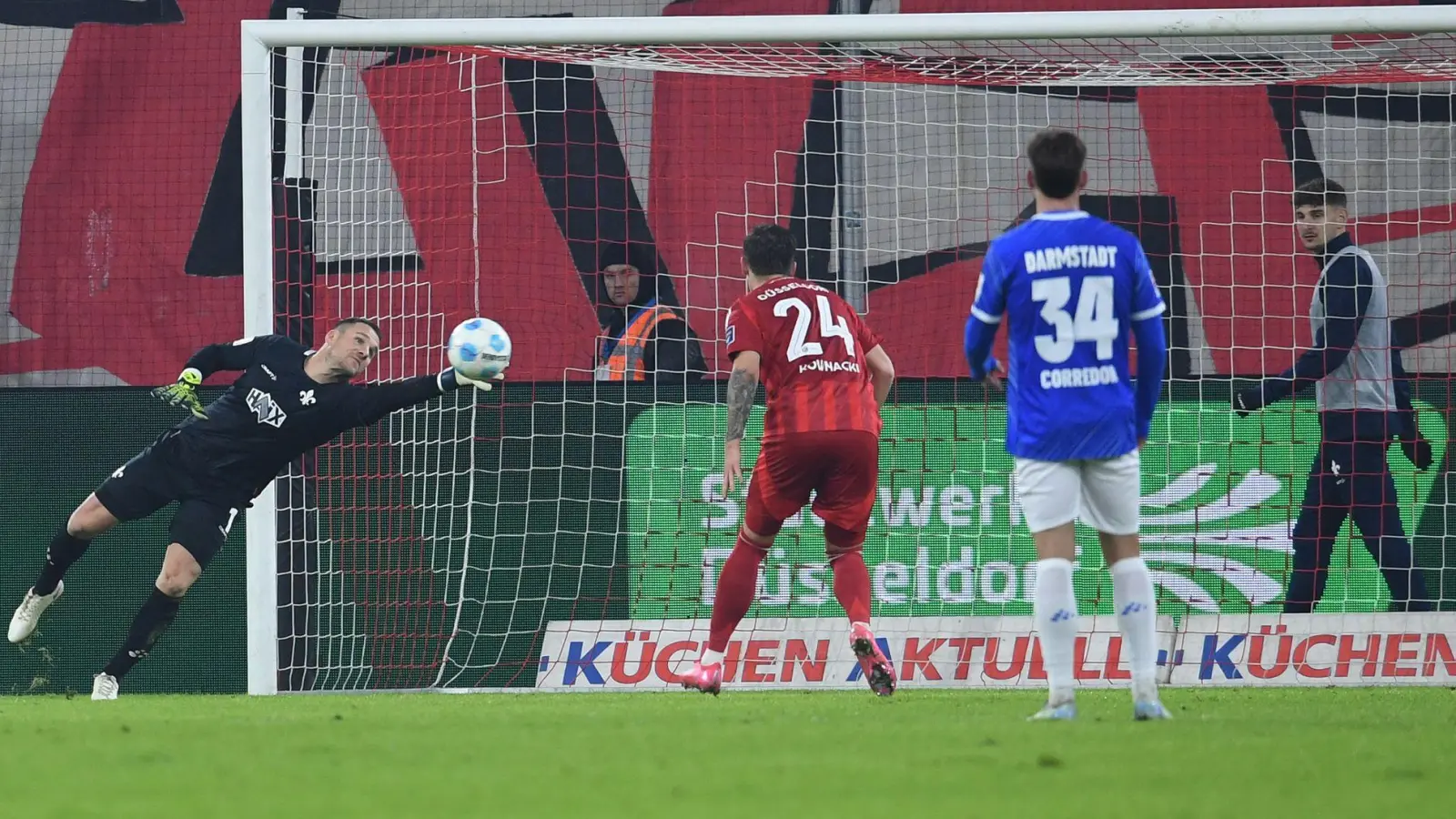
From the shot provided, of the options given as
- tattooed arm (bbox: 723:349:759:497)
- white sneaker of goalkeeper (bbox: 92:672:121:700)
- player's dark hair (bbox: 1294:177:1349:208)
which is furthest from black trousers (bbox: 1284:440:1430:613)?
white sneaker of goalkeeper (bbox: 92:672:121:700)

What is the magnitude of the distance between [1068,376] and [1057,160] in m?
0.63

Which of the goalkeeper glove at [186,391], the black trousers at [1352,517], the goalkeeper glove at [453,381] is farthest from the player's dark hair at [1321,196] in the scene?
the goalkeeper glove at [186,391]

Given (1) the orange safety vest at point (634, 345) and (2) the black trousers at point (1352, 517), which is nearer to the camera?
(2) the black trousers at point (1352, 517)

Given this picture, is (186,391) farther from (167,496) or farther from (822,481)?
(822,481)

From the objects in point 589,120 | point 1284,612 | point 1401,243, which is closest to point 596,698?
point 1284,612

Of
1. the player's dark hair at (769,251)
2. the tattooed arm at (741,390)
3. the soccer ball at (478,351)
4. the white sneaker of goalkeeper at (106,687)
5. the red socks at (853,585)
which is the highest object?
the player's dark hair at (769,251)

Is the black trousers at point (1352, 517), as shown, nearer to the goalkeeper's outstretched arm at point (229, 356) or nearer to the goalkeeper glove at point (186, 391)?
the goalkeeper's outstretched arm at point (229, 356)

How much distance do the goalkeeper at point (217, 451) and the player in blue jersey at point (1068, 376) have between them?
380 cm

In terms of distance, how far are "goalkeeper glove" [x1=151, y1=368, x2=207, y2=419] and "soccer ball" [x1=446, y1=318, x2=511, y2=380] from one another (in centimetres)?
129

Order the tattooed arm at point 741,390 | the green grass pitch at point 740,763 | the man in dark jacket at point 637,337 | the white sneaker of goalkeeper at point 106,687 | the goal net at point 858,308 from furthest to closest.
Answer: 1. the man in dark jacket at point 637,337
2. the goal net at point 858,308
3. the white sneaker of goalkeeper at point 106,687
4. the tattooed arm at point 741,390
5. the green grass pitch at point 740,763

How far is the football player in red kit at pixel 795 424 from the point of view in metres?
7.50

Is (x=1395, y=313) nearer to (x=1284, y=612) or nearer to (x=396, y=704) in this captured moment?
(x=1284, y=612)

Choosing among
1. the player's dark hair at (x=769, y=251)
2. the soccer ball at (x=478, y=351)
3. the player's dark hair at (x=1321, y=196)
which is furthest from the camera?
the player's dark hair at (x=1321, y=196)

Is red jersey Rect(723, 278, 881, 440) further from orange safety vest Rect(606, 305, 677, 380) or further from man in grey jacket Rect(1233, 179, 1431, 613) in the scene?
orange safety vest Rect(606, 305, 677, 380)
